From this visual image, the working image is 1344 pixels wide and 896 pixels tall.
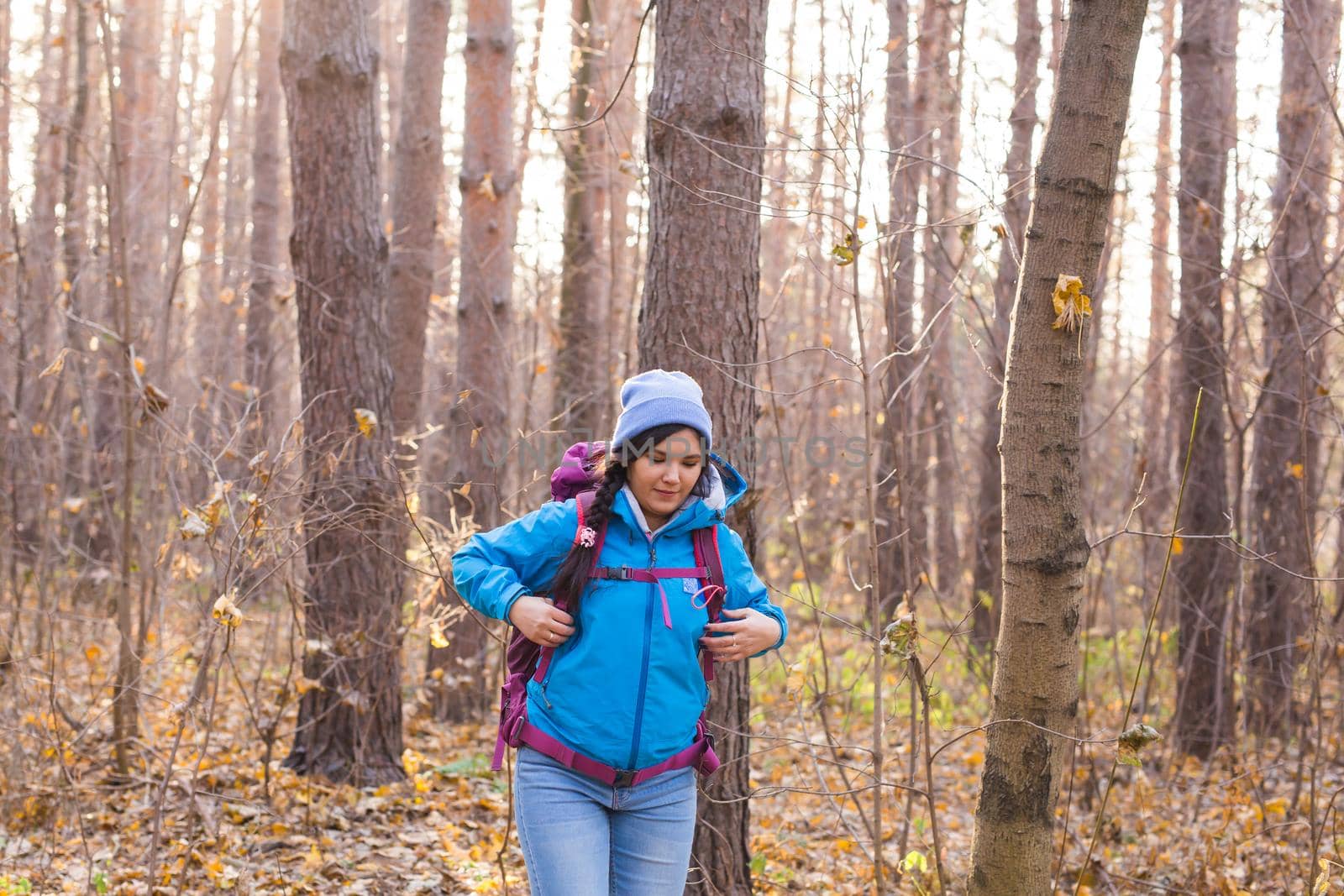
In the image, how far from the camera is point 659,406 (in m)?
2.69

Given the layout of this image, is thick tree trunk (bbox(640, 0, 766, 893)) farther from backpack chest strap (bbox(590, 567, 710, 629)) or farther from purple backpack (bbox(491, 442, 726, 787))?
backpack chest strap (bbox(590, 567, 710, 629))

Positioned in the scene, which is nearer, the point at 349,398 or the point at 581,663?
the point at 581,663

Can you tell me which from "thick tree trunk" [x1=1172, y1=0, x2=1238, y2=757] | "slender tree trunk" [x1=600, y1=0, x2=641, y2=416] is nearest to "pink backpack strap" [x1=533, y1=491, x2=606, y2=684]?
"slender tree trunk" [x1=600, y1=0, x2=641, y2=416]

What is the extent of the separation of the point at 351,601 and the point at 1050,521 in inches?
151

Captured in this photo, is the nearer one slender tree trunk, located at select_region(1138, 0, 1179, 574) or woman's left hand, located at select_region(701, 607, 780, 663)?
woman's left hand, located at select_region(701, 607, 780, 663)

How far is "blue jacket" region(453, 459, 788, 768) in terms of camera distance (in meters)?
2.53

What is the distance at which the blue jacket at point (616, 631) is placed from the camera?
2.53 meters

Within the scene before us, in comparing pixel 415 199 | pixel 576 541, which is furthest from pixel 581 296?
pixel 576 541

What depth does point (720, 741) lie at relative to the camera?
3.87 m

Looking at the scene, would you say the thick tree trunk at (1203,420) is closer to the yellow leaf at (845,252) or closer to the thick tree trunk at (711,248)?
the thick tree trunk at (711,248)

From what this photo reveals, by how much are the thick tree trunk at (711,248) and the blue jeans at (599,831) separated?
1.12 metres

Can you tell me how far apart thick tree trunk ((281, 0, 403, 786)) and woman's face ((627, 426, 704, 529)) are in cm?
311

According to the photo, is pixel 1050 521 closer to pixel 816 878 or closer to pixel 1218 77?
pixel 816 878

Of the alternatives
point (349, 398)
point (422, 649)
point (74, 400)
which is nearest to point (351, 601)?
point (349, 398)
